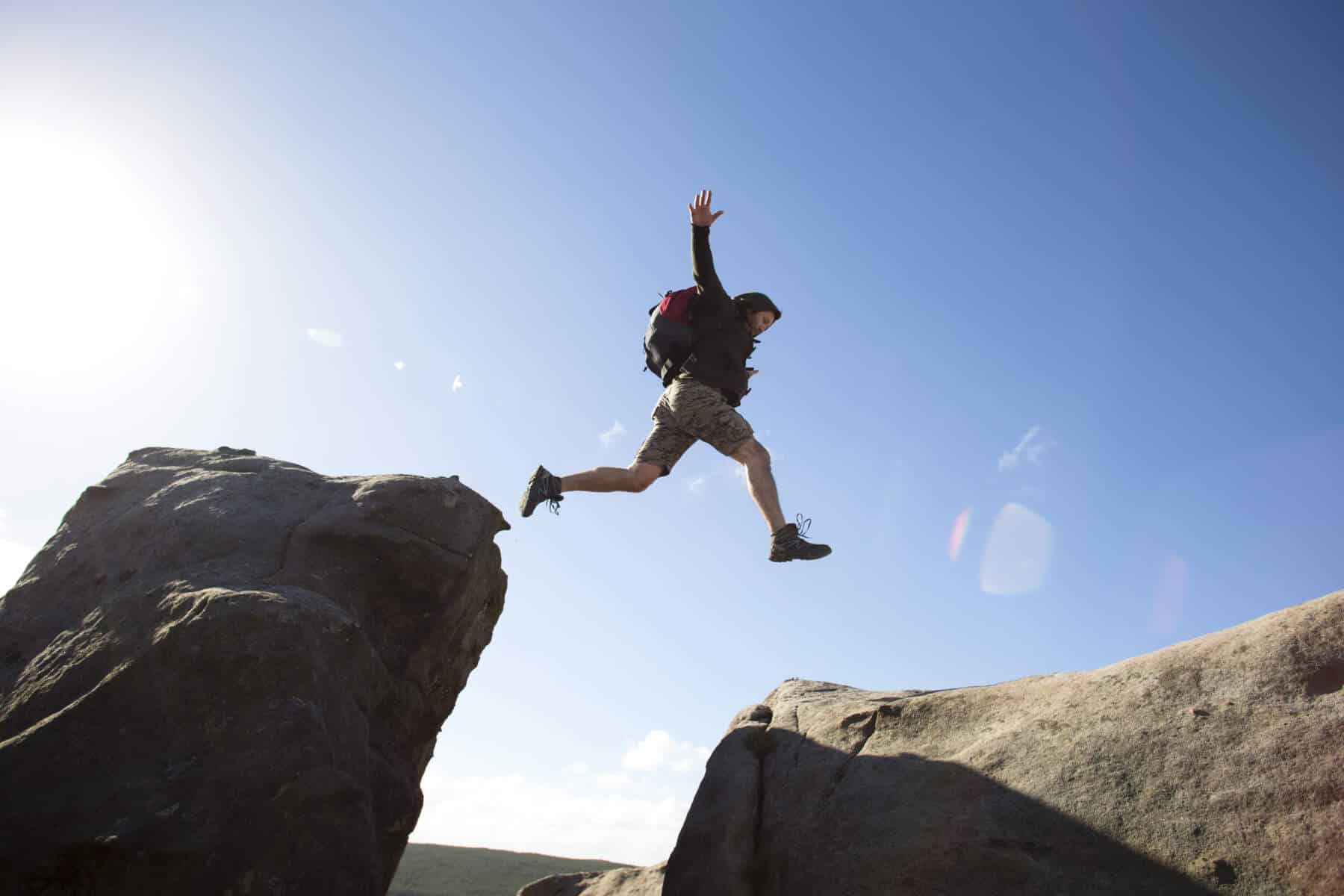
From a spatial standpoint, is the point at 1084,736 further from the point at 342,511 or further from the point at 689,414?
the point at 342,511

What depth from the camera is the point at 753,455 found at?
909cm

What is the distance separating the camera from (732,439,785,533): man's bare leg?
8.72 meters

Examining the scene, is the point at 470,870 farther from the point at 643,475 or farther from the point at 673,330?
the point at 673,330

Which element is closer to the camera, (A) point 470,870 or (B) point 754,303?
(B) point 754,303

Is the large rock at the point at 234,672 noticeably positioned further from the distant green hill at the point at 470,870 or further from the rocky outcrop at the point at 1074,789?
the distant green hill at the point at 470,870

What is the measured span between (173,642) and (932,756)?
16.7 feet

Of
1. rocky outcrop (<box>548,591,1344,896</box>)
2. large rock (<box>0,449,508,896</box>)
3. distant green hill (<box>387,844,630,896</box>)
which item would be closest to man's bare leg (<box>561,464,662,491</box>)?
large rock (<box>0,449,508,896</box>)

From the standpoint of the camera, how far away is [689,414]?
30.2ft

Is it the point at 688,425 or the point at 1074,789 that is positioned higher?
the point at 688,425

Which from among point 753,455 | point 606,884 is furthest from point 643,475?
point 606,884

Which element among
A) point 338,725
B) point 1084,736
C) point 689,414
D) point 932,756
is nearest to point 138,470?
point 338,725

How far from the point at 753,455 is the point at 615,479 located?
4.88 ft

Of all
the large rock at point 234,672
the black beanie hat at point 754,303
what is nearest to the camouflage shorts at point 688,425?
the black beanie hat at point 754,303

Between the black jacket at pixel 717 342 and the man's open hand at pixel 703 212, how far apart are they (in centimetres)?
57
